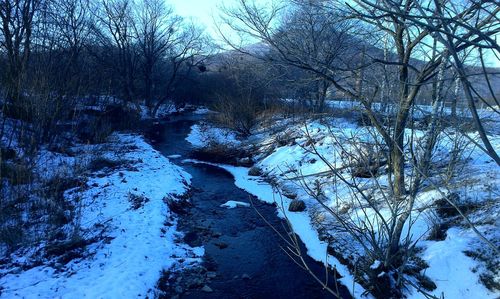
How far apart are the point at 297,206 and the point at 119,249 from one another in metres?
4.61

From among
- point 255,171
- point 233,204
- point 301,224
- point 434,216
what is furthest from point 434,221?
point 255,171

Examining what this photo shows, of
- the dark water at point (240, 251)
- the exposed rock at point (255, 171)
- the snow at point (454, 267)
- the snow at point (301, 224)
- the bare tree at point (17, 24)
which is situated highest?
the bare tree at point (17, 24)

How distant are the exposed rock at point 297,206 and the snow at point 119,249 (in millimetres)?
3066

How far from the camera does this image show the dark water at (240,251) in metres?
6.02

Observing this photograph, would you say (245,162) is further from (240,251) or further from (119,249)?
(119,249)

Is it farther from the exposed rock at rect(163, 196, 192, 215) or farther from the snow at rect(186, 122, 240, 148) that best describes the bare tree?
the snow at rect(186, 122, 240, 148)

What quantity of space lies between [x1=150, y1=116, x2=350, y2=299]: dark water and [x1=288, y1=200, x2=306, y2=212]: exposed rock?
0.48 metres

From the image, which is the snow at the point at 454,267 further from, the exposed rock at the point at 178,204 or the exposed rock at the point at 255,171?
the exposed rock at the point at 255,171

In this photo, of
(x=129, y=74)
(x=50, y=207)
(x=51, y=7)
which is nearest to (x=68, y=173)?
(x=50, y=207)

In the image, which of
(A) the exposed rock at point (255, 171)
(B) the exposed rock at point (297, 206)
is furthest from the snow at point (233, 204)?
(A) the exposed rock at point (255, 171)

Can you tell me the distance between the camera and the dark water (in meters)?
6.02

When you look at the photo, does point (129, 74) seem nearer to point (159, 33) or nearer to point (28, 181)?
point (159, 33)

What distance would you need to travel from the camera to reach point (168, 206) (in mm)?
9297

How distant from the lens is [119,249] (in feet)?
22.1
